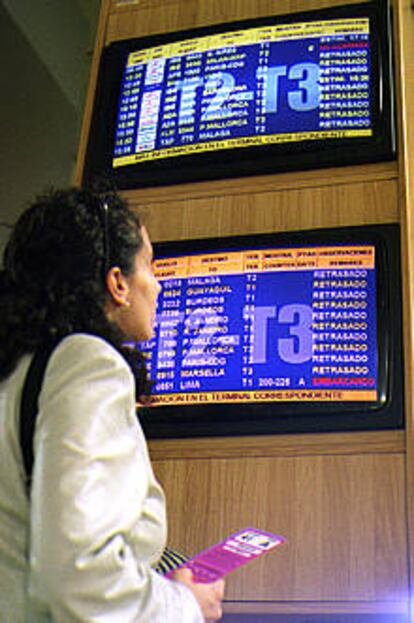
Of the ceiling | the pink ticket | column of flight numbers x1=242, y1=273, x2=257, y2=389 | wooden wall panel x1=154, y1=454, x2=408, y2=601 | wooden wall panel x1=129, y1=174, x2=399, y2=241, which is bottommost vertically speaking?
the pink ticket

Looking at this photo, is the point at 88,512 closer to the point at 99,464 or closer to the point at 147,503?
the point at 99,464

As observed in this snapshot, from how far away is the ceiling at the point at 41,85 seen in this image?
435 centimetres

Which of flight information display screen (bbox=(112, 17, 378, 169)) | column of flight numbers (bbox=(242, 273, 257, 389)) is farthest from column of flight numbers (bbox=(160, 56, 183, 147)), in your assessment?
column of flight numbers (bbox=(242, 273, 257, 389))

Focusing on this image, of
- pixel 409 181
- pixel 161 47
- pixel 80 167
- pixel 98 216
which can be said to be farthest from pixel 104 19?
pixel 98 216

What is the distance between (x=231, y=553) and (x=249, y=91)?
1548 millimetres

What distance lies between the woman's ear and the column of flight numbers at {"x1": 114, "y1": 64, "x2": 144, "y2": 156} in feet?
4.02

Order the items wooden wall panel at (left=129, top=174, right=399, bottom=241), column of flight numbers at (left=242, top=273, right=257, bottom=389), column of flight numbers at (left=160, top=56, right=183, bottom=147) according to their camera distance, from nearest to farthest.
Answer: column of flight numbers at (left=242, top=273, right=257, bottom=389)
wooden wall panel at (left=129, top=174, right=399, bottom=241)
column of flight numbers at (left=160, top=56, right=183, bottom=147)

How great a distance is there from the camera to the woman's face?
1560 mm

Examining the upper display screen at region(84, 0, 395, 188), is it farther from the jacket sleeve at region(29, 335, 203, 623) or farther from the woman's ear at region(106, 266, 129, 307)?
the jacket sleeve at region(29, 335, 203, 623)

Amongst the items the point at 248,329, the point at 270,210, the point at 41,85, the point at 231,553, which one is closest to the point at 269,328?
the point at 248,329

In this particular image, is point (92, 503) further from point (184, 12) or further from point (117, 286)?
point (184, 12)

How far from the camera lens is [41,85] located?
4.51m

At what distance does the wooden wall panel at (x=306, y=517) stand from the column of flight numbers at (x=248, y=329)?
20 centimetres

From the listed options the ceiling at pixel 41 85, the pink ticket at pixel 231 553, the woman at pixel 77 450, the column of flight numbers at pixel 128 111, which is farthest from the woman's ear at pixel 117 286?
the ceiling at pixel 41 85
